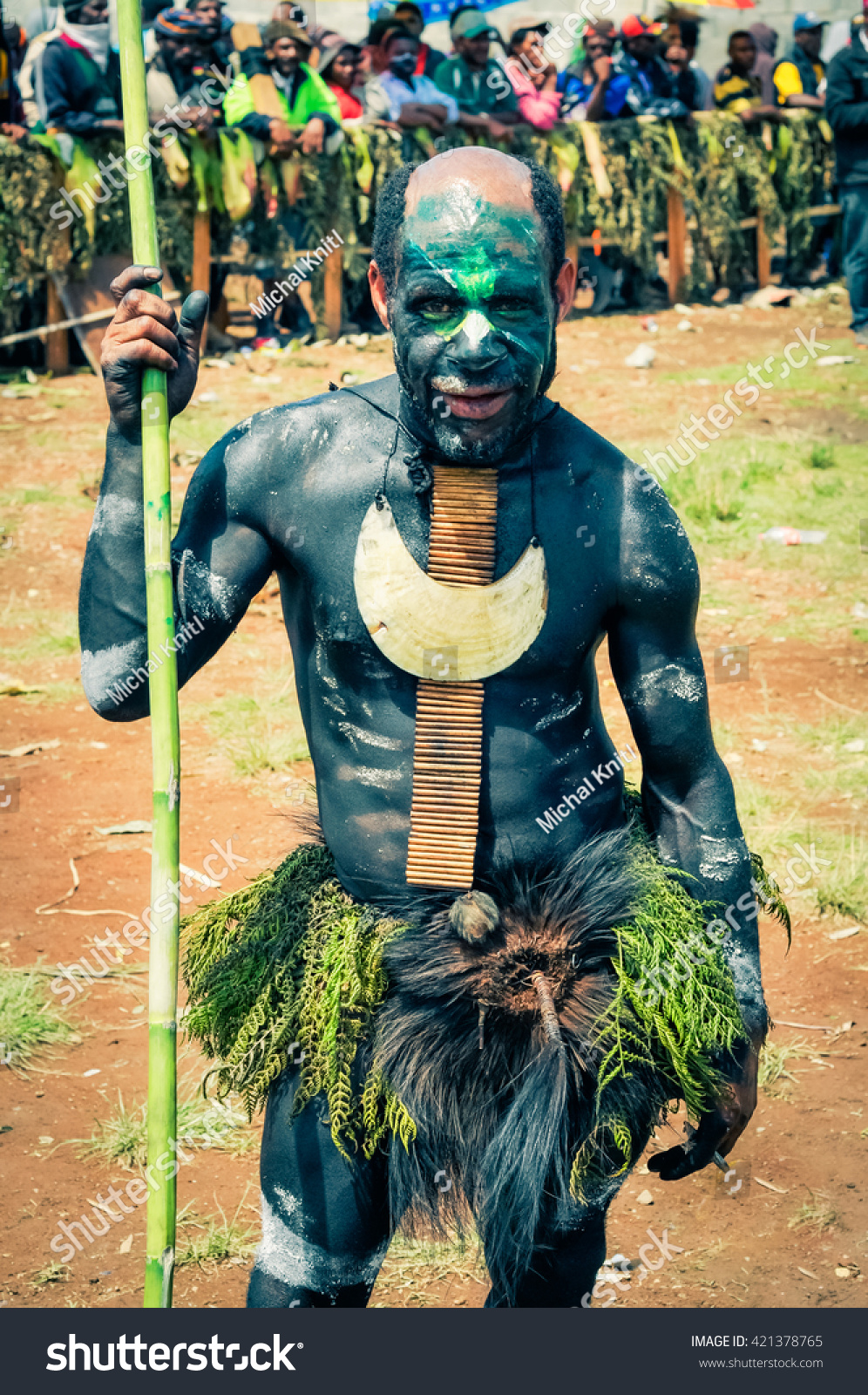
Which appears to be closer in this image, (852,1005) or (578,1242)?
(578,1242)

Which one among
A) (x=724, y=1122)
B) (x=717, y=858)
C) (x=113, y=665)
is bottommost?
(x=724, y=1122)

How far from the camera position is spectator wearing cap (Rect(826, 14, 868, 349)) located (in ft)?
37.7

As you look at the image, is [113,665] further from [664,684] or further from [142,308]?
[664,684]

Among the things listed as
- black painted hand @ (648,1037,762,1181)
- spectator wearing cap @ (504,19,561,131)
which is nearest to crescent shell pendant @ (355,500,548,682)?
black painted hand @ (648,1037,762,1181)

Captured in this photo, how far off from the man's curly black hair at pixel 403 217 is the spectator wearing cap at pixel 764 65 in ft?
48.3

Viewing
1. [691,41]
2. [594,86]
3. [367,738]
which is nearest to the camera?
[367,738]

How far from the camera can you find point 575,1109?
2400 mm

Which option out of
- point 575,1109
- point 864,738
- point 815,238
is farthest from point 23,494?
point 815,238

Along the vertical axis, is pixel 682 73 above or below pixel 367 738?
above

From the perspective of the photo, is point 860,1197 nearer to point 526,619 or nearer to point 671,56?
point 526,619

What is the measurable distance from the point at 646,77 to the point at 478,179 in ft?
42.7

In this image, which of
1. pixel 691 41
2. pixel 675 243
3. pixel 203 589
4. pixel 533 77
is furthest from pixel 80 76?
pixel 203 589

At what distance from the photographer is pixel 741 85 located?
Result: 1523 cm

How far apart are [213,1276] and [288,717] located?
10.1 ft
